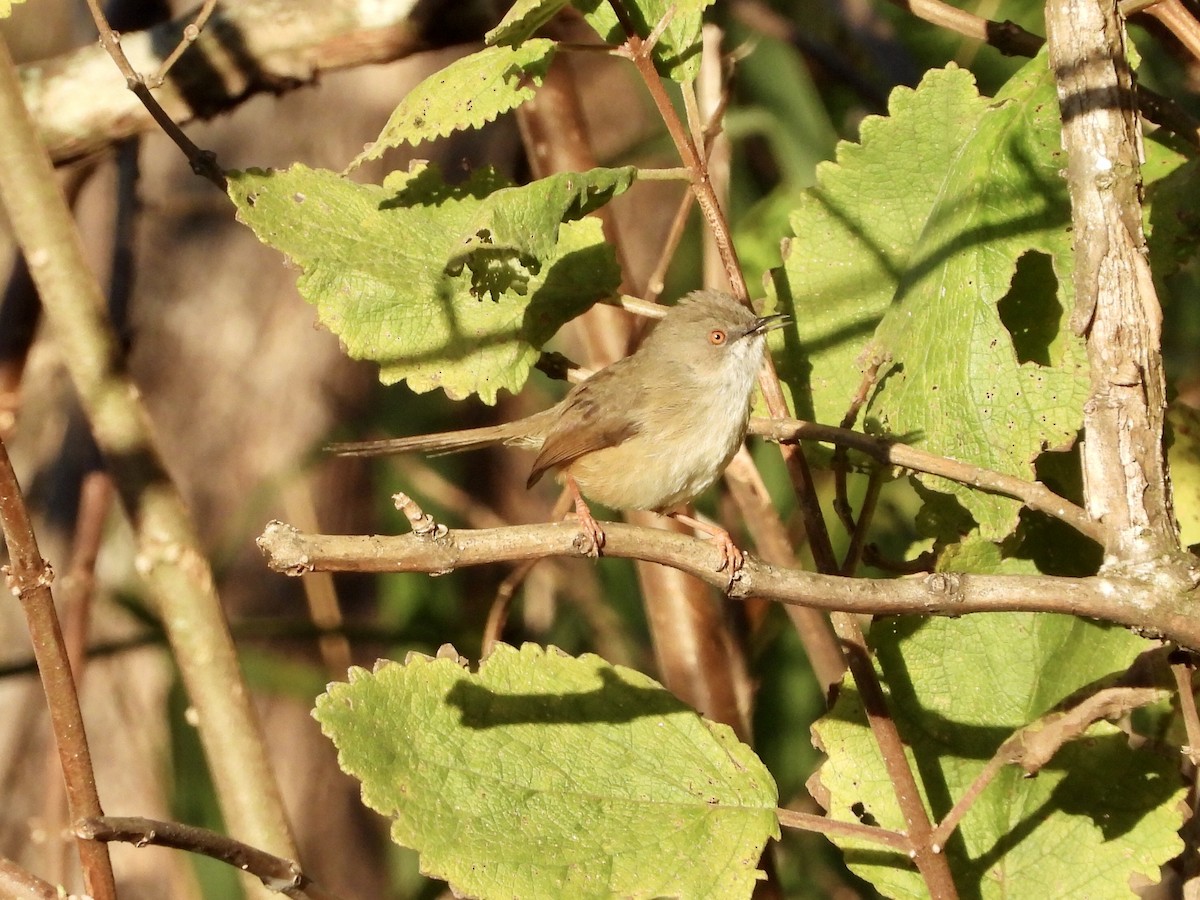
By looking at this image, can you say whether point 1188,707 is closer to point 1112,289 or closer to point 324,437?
point 1112,289

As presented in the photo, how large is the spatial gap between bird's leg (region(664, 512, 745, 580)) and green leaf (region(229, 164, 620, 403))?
19.6 inches

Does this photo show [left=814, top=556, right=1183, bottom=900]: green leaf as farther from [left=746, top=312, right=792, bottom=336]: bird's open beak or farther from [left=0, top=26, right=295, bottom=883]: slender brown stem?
[left=0, top=26, right=295, bottom=883]: slender brown stem

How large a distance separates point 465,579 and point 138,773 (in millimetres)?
1699

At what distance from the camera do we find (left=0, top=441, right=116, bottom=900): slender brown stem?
5.52 feet

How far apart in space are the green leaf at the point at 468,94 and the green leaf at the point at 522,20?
0.25ft

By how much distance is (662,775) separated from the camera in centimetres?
205

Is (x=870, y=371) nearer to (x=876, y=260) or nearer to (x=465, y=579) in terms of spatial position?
(x=876, y=260)

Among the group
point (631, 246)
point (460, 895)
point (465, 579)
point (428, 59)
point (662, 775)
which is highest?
point (428, 59)

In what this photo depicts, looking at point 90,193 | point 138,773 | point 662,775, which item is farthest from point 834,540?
point 90,193

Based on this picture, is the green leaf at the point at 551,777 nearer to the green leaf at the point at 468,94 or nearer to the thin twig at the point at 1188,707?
the thin twig at the point at 1188,707

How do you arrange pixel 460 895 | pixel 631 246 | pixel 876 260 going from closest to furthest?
pixel 460 895
pixel 876 260
pixel 631 246

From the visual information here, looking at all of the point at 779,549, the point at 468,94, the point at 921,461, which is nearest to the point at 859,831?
the point at 921,461

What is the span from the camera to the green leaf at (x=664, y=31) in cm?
199

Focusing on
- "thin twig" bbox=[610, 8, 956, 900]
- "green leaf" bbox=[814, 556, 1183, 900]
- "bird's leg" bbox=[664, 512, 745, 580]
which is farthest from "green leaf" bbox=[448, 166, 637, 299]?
"green leaf" bbox=[814, 556, 1183, 900]
